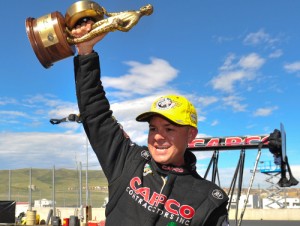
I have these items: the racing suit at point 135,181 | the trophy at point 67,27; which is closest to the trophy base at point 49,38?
the trophy at point 67,27

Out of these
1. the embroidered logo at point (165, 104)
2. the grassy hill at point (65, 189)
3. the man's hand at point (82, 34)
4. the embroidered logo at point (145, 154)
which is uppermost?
the grassy hill at point (65, 189)

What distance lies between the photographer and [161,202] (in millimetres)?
2215

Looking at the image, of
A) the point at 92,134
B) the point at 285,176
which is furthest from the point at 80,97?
the point at 285,176

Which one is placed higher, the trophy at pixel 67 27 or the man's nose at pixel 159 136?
the trophy at pixel 67 27

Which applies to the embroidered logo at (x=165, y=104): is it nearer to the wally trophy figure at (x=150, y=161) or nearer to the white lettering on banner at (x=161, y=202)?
the wally trophy figure at (x=150, y=161)

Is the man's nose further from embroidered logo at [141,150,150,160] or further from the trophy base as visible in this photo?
the trophy base

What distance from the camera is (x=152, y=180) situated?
7.67ft

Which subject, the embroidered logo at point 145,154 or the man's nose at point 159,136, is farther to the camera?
the embroidered logo at point 145,154

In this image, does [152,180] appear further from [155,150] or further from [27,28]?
[27,28]

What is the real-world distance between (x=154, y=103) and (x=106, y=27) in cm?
53

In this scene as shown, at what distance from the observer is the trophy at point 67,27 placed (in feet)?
7.56

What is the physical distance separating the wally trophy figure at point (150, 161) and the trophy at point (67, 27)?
4 centimetres

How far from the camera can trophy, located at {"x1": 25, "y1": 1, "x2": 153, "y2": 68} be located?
7.56 ft

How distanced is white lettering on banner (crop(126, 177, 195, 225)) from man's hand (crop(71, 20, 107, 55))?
0.83m
